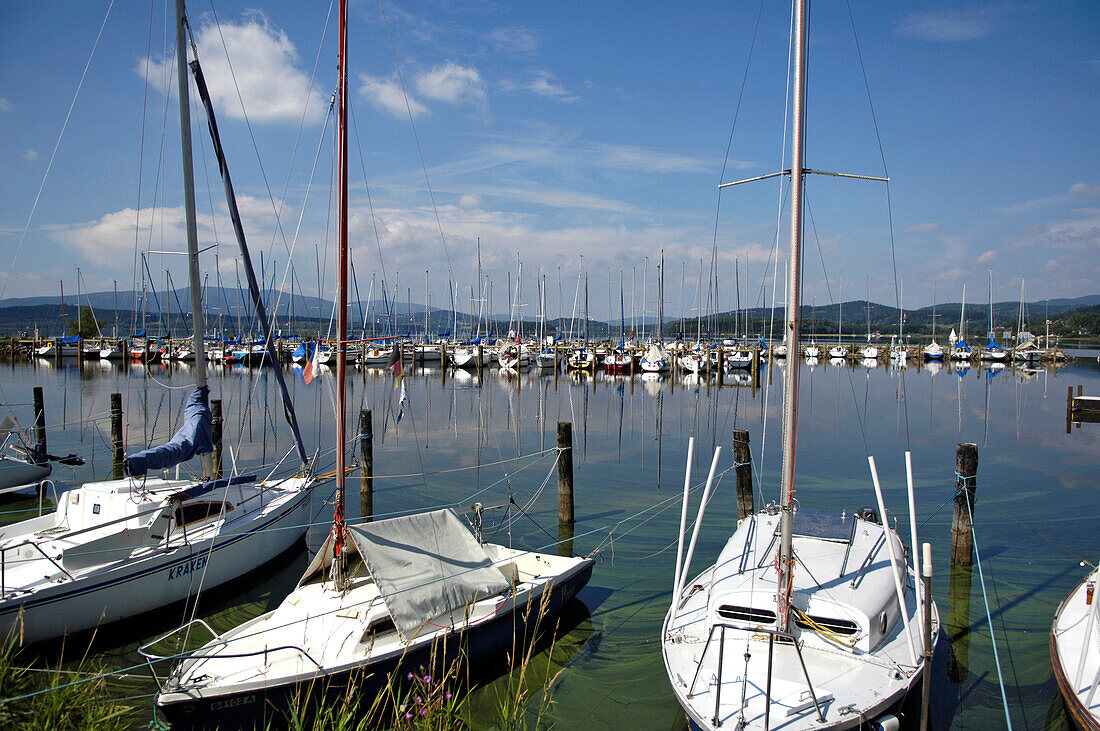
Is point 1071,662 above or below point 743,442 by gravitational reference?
below

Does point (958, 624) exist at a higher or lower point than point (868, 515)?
lower

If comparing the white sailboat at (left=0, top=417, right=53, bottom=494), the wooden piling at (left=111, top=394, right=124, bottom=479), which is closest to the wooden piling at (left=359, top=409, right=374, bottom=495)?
the wooden piling at (left=111, top=394, right=124, bottom=479)

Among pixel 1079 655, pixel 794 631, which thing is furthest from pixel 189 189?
pixel 1079 655

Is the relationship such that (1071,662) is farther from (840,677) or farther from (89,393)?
(89,393)

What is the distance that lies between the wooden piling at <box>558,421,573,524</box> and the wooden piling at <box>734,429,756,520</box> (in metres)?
3.92

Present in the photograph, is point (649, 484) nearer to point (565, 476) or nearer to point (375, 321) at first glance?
Answer: point (565, 476)

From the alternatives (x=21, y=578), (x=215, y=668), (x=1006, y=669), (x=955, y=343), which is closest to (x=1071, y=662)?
(x=1006, y=669)

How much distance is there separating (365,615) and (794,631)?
5436mm

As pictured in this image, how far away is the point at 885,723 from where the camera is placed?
6.55m

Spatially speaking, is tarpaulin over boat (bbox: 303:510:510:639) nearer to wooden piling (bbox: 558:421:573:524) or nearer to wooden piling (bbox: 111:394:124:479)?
wooden piling (bbox: 558:421:573:524)

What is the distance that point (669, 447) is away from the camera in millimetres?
27406

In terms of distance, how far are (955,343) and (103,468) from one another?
353 ft

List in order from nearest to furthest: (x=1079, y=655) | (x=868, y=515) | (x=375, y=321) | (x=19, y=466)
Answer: (x=1079, y=655), (x=868, y=515), (x=19, y=466), (x=375, y=321)

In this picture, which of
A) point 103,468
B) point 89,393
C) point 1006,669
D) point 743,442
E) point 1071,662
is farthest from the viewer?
point 89,393
